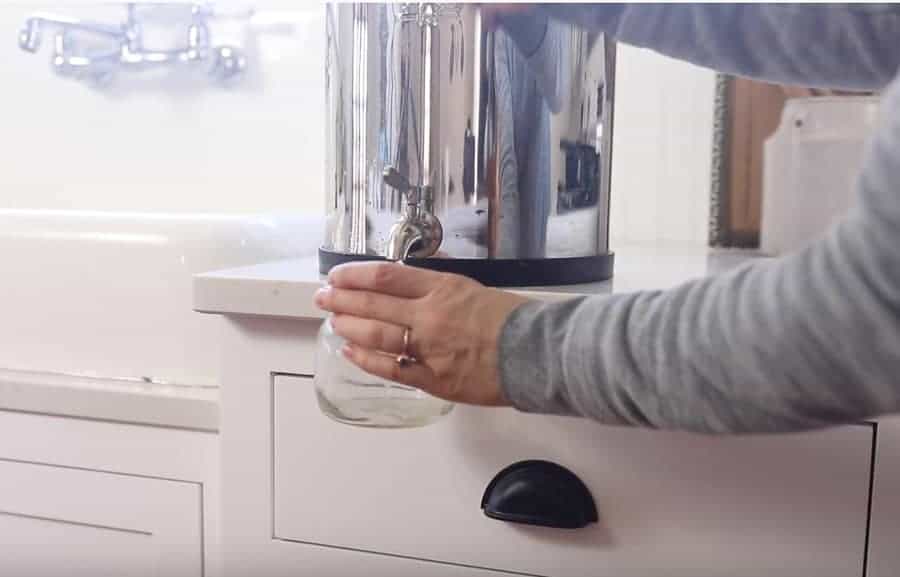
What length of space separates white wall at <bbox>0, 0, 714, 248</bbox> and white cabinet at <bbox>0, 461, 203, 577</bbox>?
0.47 meters

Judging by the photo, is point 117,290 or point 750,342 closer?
point 750,342

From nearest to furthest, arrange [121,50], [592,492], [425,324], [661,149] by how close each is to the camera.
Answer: [425,324] → [592,492] → [661,149] → [121,50]

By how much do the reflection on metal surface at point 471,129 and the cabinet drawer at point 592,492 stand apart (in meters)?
0.12

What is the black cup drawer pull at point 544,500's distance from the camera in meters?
0.52

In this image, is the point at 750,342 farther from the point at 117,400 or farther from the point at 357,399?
the point at 117,400

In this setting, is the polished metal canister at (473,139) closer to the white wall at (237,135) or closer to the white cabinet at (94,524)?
the white cabinet at (94,524)

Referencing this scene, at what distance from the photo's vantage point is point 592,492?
531 mm

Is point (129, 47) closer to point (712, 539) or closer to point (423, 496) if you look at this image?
point (423, 496)

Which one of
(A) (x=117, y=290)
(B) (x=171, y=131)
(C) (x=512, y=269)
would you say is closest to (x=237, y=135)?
(B) (x=171, y=131)

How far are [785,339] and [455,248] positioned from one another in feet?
0.93

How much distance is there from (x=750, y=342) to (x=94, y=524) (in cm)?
55

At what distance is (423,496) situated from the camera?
0.56 m

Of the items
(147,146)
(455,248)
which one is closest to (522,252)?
(455,248)

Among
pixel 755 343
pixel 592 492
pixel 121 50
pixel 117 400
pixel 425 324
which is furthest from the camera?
pixel 121 50
